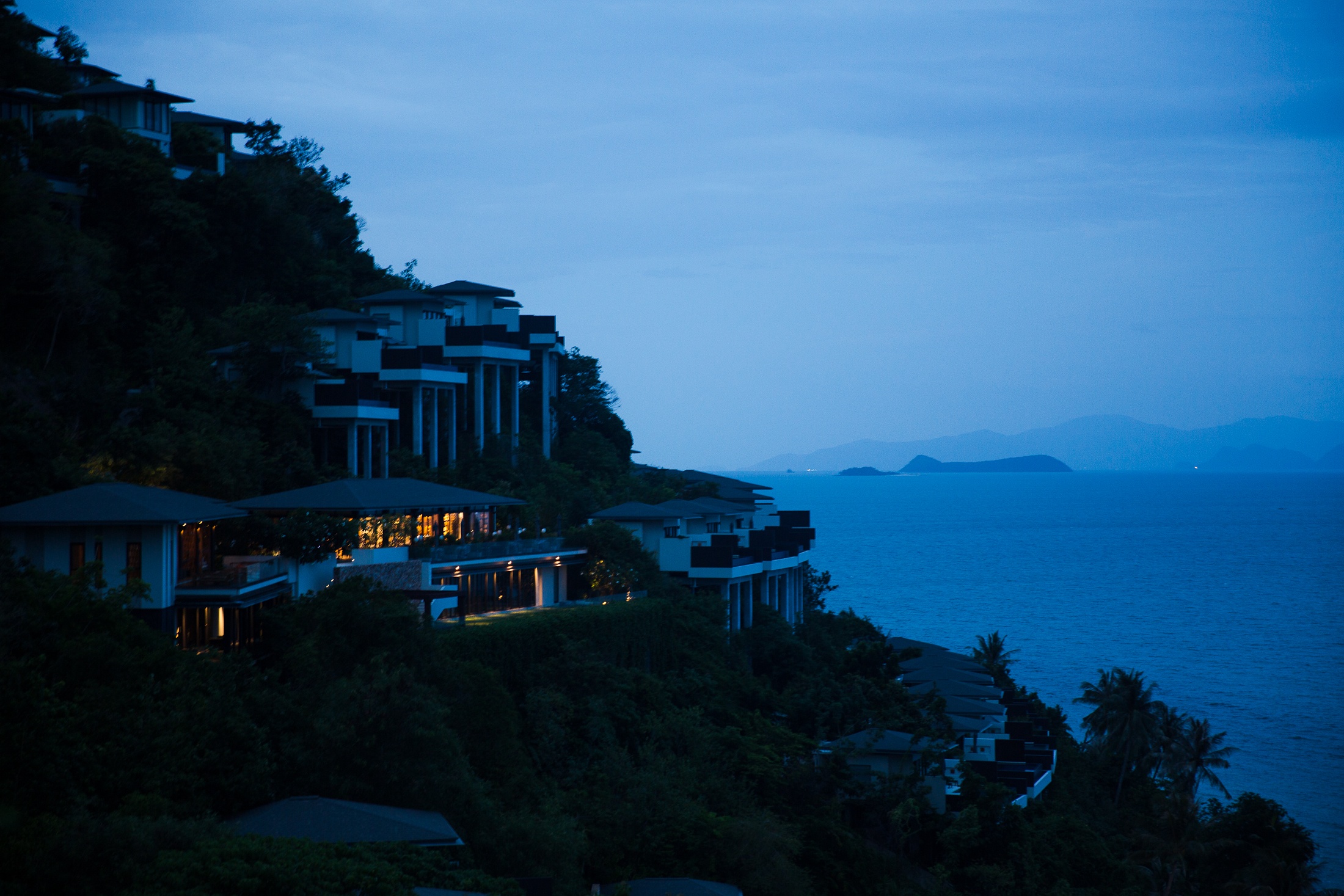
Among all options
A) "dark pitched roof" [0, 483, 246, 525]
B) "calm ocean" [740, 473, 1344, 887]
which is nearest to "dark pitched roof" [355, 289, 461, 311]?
"dark pitched roof" [0, 483, 246, 525]

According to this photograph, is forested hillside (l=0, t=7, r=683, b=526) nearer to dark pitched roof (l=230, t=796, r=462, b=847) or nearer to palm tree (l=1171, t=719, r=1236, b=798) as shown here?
dark pitched roof (l=230, t=796, r=462, b=847)

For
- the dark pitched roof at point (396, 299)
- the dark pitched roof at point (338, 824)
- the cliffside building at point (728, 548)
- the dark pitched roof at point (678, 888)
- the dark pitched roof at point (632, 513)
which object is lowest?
the dark pitched roof at point (678, 888)

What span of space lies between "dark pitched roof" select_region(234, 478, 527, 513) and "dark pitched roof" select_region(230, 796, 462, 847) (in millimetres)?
10700

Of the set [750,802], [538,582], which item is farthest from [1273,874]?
[538,582]

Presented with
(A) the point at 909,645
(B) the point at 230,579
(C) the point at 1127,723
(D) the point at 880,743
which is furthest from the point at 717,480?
(B) the point at 230,579

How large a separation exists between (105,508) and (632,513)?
2165 cm

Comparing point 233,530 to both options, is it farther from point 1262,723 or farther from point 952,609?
point 952,609

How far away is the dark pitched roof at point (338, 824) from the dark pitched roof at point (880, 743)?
16894mm

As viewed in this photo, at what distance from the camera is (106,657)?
19.9 metres

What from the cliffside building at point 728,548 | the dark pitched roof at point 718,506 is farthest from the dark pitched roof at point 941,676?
the dark pitched roof at point 718,506

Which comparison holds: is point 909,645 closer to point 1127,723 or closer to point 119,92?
point 1127,723

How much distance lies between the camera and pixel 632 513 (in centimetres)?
4284

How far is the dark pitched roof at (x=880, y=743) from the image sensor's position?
34.2 meters

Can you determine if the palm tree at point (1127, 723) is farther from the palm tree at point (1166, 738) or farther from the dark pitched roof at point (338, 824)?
the dark pitched roof at point (338, 824)
